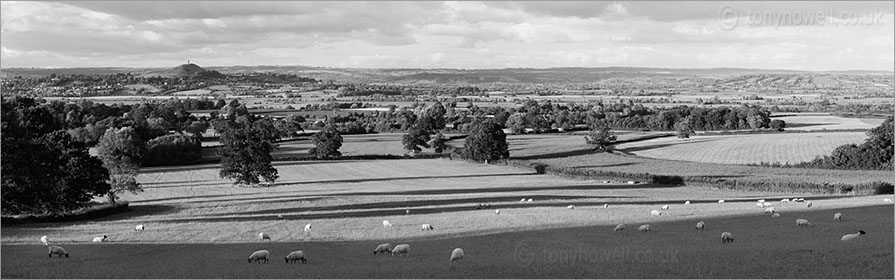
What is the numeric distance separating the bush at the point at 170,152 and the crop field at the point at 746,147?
2416 inches

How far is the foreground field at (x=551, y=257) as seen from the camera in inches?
961

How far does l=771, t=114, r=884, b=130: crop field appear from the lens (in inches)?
5015

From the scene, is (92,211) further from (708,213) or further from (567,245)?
(708,213)

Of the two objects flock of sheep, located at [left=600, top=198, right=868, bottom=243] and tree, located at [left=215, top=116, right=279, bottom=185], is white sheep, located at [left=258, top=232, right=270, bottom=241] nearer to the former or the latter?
flock of sheep, located at [left=600, top=198, right=868, bottom=243]

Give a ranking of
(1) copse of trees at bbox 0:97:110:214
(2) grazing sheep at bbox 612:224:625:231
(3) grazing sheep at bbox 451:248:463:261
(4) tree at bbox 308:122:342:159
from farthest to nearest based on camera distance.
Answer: (4) tree at bbox 308:122:342:159
(1) copse of trees at bbox 0:97:110:214
(2) grazing sheep at bbox 612:224:625:231
(3) grazing sheep at bbox 451:248:463:261

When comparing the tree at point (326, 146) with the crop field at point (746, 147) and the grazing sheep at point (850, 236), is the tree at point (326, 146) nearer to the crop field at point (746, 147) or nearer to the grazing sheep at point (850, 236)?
the crop field at point (746, 147)

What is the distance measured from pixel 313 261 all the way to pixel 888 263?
66.8ft

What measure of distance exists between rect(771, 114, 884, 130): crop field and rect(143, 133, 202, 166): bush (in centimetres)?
10301

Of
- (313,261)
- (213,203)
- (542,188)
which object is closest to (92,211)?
(213,203)

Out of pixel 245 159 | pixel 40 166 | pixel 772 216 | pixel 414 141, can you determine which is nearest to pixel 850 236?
pixel 772 216

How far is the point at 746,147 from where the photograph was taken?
104m

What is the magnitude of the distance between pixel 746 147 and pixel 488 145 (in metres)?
37.6

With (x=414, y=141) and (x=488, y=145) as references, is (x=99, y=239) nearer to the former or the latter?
(x=488, y=145)

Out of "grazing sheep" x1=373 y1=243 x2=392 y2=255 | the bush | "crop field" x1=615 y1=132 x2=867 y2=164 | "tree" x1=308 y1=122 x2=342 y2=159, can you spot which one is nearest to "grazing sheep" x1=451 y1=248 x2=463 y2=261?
"grazing sheep" x1=373 y1=243 x2=392 y2=255
